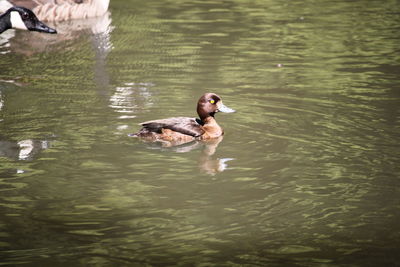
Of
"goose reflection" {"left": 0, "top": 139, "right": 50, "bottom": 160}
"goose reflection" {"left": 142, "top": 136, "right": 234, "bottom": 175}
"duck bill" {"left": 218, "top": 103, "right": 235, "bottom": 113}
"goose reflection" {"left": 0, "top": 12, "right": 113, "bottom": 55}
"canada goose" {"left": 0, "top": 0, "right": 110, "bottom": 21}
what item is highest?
"canada goose" {"left": 0, "top": 0, "right": 110, "bottom": 21}

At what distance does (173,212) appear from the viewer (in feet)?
25.5

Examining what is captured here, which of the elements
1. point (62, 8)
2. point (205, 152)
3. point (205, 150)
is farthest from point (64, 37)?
point (205, 152)

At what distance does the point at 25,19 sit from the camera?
46.3 ft

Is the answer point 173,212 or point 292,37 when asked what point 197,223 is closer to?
point 173,212

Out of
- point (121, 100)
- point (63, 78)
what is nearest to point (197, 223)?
point (121, 100)

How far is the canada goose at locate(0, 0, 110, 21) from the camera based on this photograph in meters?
20.7

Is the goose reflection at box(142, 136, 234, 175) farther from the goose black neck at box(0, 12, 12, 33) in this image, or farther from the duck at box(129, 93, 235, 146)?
the goose black neck at box(0, 12, 12, 33)

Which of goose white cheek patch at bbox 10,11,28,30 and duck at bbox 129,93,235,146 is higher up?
goose white cheek patch at bbox 10,11,28,30

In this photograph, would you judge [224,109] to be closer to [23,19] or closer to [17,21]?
[23,19]

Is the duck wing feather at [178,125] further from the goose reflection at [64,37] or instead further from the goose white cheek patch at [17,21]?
the goose reflection at [64,37]

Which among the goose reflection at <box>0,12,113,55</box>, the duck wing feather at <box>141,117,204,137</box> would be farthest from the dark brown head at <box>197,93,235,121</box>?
the goose reflection at <box>0,12,113,55</box>

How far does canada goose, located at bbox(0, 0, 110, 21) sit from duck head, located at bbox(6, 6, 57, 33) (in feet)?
20.9

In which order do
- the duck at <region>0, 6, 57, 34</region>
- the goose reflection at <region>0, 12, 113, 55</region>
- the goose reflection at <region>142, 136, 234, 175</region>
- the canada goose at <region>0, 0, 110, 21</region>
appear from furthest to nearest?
the canada goose at <region>0, 0, 110, 21</region> → the goose reflection at <region>0, 12, 113, 55</region> → the duck at <region>0, 6, 57, 34</region> → the goose reflection at <region>142, 136, 234, 175</region>

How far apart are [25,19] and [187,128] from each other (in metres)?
5.37
